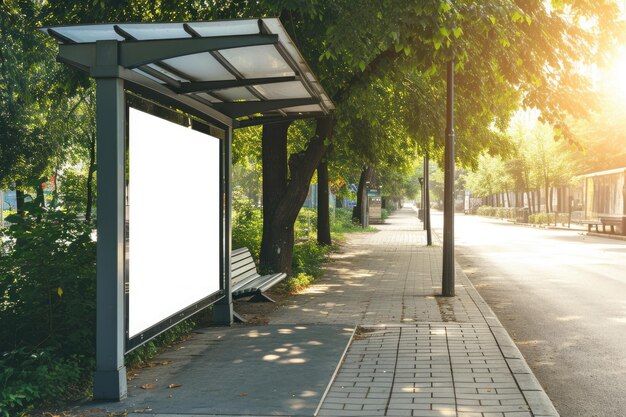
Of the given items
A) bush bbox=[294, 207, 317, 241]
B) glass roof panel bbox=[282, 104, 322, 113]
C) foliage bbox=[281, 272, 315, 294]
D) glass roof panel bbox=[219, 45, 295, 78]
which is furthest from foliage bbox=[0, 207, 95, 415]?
bush bbox=[294, 207, 317, 241]

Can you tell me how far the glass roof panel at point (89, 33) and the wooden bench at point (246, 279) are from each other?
3.89 meters

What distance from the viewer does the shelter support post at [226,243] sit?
8.52 metres

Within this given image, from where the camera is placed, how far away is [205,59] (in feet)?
20.5

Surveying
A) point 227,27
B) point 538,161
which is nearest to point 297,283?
point 227,27

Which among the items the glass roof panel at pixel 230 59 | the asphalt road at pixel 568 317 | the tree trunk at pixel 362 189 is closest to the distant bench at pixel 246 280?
the glass roof panel at pixel 230 59

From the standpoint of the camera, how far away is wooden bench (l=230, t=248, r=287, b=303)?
955cm

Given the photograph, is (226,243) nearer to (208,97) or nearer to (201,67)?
(208,97)

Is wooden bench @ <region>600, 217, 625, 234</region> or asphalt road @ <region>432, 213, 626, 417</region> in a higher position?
wooden bench @ <region>600, 217, 625, 234</region>

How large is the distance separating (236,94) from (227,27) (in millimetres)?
2807

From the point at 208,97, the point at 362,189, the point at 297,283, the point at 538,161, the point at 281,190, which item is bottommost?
the point at 297,283

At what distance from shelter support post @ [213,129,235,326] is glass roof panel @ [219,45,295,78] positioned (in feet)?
5.24

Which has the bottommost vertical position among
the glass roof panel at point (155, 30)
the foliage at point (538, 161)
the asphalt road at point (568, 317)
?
the asphalt road at point (568, 317)

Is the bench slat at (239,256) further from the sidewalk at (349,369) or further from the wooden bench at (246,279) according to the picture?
the sidewalk at (349,369)

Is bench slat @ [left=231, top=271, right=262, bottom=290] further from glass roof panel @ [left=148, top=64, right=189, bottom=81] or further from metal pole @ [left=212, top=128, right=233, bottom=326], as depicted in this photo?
glass roof panel @ [left=148, top=64, right=189, bottom=81]
